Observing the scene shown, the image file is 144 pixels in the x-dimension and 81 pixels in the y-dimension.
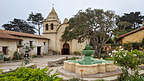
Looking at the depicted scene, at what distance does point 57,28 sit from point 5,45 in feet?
51.1

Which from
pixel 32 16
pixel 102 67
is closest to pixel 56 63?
pixel 102 67

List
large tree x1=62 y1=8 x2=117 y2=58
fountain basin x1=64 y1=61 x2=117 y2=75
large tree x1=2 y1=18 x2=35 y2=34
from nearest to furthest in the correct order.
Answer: fountain basin x1=64 y1=61 x2=117 y2=75 → large tree x1=62 y1=8 x2=117 y2=58 → large tree x1=2 y1=18 x2=35 y2=34

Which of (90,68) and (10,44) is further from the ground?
(10,44)

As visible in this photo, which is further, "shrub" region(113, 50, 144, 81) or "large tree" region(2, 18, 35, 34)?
"large tree" region(2, 18, 35, 34)

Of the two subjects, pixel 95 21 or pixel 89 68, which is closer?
pixel 89 68

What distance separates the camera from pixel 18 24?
45.3m

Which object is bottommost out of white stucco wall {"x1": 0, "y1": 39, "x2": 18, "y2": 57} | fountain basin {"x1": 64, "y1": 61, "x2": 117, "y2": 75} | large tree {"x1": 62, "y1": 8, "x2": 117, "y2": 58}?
fountain basin {"x1": 64, "y1": 61, "x2": 117, "y2": 75}

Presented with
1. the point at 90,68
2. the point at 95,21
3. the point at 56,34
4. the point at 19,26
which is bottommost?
the point at 90,68

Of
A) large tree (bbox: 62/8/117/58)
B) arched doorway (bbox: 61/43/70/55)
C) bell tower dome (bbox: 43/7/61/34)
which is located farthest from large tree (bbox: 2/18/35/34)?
large tree (bbox: 62/8/117/58)

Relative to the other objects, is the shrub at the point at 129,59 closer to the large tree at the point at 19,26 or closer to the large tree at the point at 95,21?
the large tree at the point at 95,21

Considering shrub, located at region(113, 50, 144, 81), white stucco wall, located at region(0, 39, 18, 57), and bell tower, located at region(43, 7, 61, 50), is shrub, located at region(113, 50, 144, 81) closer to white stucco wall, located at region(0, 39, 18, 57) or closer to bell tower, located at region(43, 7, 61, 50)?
white stucco wall, located at region(0, 39, 18, 57)

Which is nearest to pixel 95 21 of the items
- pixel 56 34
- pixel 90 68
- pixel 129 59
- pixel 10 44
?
pixel 90 68

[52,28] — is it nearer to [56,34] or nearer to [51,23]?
[51,23]

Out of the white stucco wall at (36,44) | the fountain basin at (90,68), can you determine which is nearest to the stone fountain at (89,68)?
the fountain basin at (90,68)
